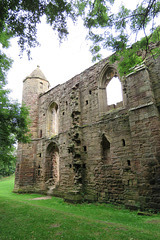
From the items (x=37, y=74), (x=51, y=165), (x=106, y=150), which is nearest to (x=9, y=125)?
(x=106, y=150)

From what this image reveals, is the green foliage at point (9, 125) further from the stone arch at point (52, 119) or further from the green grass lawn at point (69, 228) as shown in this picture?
the stone arch at point (52, 119)

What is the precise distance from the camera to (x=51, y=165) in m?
15.4

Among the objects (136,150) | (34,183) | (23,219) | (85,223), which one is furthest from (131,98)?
(34,183)

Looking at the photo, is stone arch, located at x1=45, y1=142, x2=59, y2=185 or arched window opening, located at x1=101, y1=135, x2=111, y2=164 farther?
stone arch, located at x1=45, y1=142, x2=59, y2=185

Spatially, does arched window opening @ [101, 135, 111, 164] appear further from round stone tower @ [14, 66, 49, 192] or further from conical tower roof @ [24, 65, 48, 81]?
conical tower roof @ [24, 65, 48, 81]

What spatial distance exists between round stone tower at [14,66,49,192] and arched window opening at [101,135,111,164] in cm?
710

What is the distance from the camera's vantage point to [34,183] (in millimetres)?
15758

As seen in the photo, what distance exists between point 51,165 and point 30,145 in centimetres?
325

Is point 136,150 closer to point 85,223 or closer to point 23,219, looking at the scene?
point 85,223

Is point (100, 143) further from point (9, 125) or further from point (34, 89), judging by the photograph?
point (34, 89)

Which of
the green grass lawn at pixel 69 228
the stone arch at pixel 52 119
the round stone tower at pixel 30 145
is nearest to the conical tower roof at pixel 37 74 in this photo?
the round stone tower at pixel 30 145

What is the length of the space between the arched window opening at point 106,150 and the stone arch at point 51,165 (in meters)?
6.04

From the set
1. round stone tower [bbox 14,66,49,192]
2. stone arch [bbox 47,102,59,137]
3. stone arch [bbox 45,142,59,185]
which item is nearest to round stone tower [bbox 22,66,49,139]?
round stone tower [bbox 14,66,49,192]

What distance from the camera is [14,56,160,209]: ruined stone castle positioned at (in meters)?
7.35
